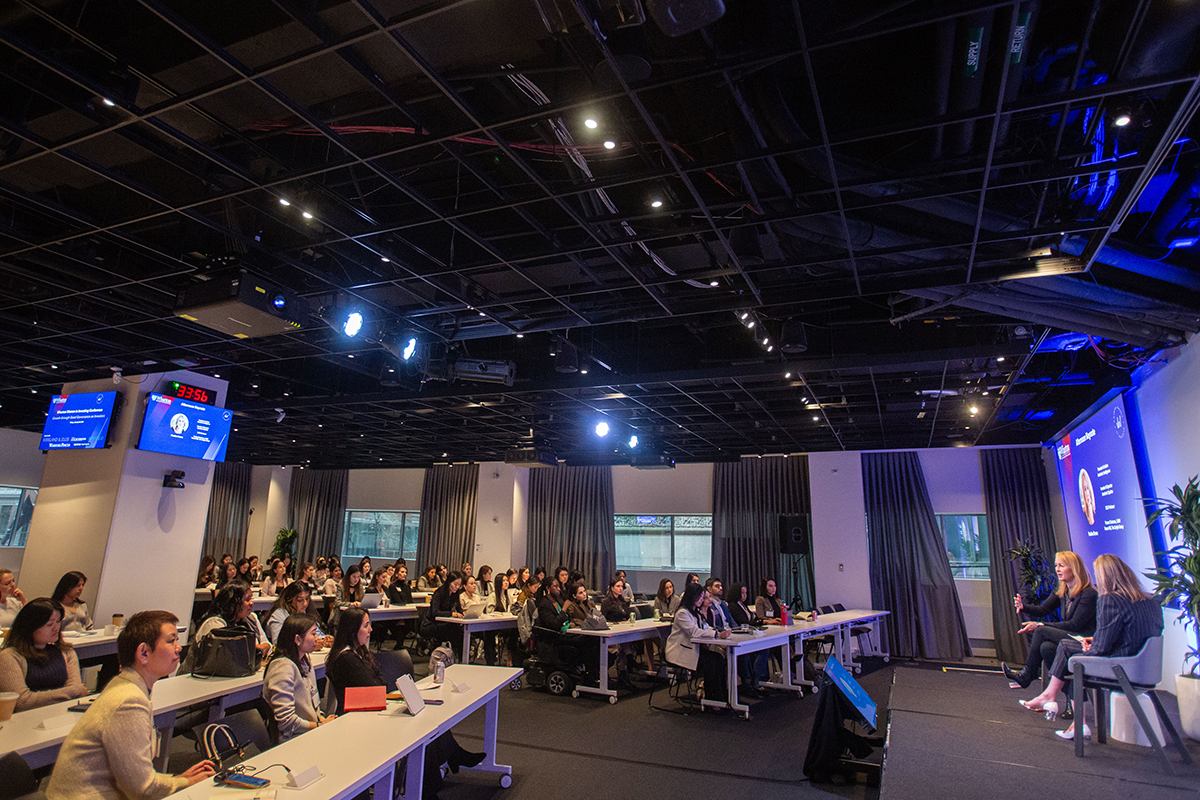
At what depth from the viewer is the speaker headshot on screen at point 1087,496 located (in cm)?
813

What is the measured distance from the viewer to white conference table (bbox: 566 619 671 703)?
7.18m

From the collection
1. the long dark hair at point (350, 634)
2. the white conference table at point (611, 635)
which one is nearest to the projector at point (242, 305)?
the long dark hair at point (350, 634)

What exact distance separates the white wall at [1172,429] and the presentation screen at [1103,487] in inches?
10.0

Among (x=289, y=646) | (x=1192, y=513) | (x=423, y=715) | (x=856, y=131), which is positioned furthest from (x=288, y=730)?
(x=1192, y=513)

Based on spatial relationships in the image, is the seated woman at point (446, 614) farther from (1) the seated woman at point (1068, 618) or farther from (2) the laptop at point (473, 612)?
(1) the seated woman at point (1068, 618)

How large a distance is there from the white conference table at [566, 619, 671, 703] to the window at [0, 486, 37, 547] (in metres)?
12.5

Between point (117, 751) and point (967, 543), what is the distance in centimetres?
1348

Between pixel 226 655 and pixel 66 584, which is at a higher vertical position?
pixel 66 584

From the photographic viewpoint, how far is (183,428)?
25.2ft

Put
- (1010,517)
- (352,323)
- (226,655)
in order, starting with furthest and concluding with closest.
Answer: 1. (1010,517)
2. (352,323)
3. (226,655)

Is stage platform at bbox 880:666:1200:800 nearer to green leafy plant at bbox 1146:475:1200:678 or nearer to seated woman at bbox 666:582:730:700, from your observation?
green leafy plant at bbox 1146:475:1200:678

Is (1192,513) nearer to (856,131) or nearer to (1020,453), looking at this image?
(856,131)

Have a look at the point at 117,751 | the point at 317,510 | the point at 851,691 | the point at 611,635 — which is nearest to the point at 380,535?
the point at 317,510

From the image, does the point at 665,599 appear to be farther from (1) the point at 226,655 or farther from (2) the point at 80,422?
(2) the point at 80,422
